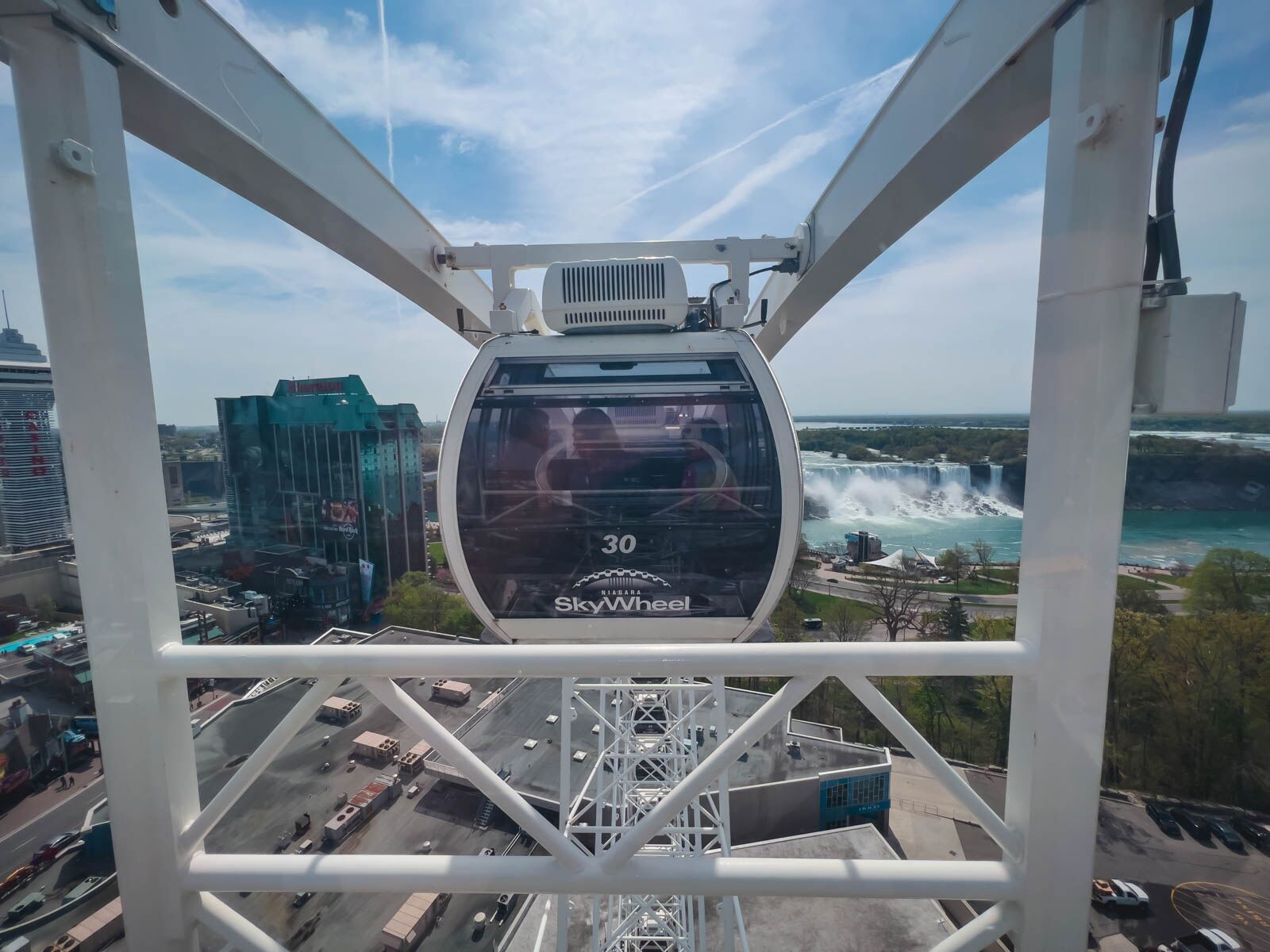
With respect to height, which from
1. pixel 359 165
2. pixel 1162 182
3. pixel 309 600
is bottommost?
pixel 309 600

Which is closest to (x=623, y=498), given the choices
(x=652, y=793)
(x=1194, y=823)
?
(x=652, y=793)

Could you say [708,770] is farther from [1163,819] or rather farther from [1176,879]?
[1163,819]

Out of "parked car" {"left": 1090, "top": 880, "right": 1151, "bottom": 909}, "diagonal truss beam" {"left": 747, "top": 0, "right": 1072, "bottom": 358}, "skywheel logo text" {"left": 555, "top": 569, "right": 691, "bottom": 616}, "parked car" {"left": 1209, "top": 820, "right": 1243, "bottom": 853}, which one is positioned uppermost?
"diagonal truss beam" {"left": 747, "top": 0, "right": 1072, "bottom": 358}

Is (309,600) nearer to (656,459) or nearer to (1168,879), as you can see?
(656,459)

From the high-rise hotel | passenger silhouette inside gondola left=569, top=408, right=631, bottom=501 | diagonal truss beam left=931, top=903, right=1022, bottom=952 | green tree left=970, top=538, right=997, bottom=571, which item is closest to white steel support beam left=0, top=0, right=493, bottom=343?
the high-rise hotel

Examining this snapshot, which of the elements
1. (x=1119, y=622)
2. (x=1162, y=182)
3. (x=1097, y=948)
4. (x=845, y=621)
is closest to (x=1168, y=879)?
(x=1097, y=948)

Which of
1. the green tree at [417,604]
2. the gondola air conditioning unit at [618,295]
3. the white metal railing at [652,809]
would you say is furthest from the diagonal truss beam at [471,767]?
the green tree at [417,604]

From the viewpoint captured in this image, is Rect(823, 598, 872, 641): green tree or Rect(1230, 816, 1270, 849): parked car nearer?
Rect(1230, 816, 1270, 849): parked car

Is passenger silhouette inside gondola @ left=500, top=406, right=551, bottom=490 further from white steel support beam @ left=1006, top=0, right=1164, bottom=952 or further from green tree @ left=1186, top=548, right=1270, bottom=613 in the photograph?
green tree @ left=1186, top=548, right=1270, bottom=613
